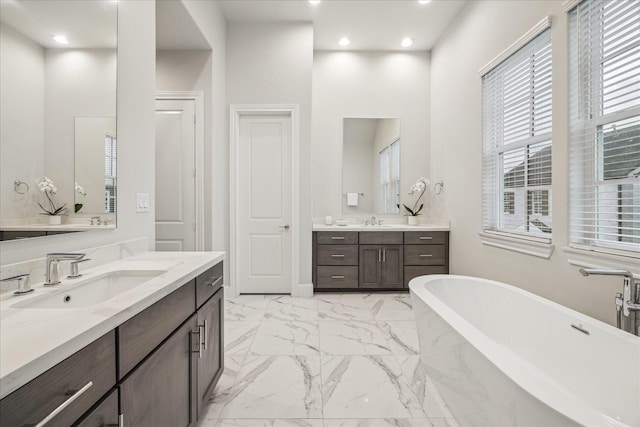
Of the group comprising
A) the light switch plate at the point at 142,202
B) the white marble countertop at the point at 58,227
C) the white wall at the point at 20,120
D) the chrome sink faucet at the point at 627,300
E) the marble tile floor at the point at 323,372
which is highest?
the white wall at the point at 20,120

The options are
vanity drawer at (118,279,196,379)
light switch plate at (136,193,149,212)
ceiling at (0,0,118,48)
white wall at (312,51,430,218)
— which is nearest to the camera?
vanity drawer at (118,279,196,379)

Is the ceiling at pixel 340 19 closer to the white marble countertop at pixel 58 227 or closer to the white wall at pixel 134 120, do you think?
the white wall at pixel 134 120

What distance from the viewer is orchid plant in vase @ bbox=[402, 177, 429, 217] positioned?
405 centimetres

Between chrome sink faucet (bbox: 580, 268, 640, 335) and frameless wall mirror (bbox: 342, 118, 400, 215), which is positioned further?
frameless wall mirror (bbox: 342, 118, 400, 215)

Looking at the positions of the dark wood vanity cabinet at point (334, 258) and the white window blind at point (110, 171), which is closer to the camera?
the white window blind at point (110, 171)

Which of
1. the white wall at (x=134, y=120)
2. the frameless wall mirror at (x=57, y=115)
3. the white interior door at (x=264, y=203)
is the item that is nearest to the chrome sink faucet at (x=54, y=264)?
the frameless wall mirror at (x=57, y=115)

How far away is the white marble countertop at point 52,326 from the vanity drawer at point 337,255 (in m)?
2.58

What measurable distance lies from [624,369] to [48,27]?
111 inches

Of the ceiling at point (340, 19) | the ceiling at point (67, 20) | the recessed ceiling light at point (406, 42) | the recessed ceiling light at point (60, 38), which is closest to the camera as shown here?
the ceiling at point (67, 20)

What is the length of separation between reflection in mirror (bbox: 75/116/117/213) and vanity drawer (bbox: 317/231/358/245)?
8.12 feet

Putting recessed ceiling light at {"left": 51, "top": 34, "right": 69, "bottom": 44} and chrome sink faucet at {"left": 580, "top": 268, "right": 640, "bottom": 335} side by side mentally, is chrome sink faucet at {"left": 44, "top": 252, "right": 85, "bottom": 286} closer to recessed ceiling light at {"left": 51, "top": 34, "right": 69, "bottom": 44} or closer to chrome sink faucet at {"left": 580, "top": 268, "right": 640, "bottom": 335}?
recessed ceiling light at {"left": 51, "top": 34, "right": 69, "bottom": 44}

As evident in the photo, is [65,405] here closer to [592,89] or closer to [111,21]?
[111,21]

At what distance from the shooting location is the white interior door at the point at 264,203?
3.76 metres

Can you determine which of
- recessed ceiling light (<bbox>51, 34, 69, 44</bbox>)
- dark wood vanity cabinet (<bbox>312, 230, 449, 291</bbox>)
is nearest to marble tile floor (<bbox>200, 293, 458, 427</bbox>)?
dark wood vanity cabinet (<bbox>312, 230, 449, 291</bbox>)
